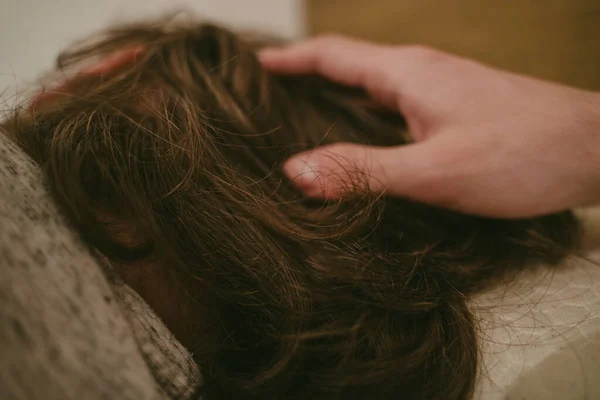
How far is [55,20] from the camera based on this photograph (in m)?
0.93

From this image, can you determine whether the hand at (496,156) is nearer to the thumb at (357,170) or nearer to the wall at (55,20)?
the thumb at (357,170)

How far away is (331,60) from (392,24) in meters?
0.32

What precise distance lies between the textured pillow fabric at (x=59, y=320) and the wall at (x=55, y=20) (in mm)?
665

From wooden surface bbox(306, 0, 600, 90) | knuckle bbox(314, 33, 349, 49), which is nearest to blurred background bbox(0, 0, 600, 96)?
wooden surface bbox(306, 0, 600, 90)

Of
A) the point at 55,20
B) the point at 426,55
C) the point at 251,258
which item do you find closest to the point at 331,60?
the point at 426,55

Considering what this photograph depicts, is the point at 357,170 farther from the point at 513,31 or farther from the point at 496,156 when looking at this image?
the point at 513,31

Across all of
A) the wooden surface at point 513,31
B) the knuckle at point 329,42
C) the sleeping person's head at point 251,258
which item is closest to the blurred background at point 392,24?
the wooden surface at point 513,31

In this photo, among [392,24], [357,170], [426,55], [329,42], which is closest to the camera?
[357,170]

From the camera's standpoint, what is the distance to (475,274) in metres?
0.44

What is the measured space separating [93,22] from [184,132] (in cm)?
81

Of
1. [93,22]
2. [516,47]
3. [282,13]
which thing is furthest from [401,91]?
[93,22]

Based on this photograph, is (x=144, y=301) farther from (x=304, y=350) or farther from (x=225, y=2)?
(x=225, y=2)

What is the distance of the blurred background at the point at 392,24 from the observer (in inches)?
25.9

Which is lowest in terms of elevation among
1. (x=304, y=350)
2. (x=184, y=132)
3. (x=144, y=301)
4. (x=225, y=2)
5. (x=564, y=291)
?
(x=564, y=291)
